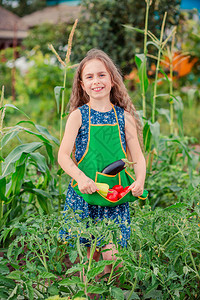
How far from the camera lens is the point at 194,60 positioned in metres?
9.05

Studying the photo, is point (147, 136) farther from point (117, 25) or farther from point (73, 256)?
point (117, 25)

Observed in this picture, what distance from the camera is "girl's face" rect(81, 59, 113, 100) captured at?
1.87 metres

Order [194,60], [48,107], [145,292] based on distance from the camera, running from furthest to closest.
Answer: [194,60] < [48,107] < [145,292]

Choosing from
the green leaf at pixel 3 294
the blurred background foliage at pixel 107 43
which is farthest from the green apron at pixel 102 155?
the blurred background foliage at pixel 107 43

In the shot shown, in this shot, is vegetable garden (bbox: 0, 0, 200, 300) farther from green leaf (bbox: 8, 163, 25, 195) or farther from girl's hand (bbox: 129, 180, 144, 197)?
girl's hand (bbox: 129, 180, 144, 197)

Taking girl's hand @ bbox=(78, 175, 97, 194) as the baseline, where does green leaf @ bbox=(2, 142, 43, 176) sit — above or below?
above

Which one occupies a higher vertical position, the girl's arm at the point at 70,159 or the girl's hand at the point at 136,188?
the girl's arm at the point at 70,159

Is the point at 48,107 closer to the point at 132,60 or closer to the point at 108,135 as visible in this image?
the point at 132,60

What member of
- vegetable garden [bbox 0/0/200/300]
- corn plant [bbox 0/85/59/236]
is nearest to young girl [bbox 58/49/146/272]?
vegetable garden [bbox 0/0/200/300]

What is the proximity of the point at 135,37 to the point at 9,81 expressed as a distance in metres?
3.50

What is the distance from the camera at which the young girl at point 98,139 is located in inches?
71.7

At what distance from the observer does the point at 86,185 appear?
5.58 ft

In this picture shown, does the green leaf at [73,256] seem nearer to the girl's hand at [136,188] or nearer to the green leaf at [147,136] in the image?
the girl's hand at [136,188]

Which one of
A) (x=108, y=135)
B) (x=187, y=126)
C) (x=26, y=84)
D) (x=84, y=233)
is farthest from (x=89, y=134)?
(x=26, y=84)
